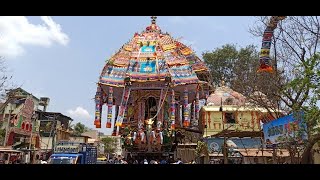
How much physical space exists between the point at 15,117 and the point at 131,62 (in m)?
11.3

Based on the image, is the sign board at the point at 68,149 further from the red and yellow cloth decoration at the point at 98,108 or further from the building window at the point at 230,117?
the building window at the point at 230,117

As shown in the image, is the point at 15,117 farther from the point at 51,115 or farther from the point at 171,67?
the point at 51,115

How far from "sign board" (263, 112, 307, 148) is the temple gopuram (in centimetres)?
1200

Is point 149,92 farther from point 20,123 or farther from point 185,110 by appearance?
point 20,123

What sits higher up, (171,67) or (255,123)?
(171,67)

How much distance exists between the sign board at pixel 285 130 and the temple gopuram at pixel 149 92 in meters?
12.0

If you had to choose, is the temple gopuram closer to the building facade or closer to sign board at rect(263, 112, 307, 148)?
the building facade

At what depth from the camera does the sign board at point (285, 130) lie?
11.8m

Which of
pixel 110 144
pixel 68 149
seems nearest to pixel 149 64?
pixel 68 149

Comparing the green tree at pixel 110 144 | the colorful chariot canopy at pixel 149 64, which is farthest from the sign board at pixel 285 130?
the green tree at pixel 110 144
